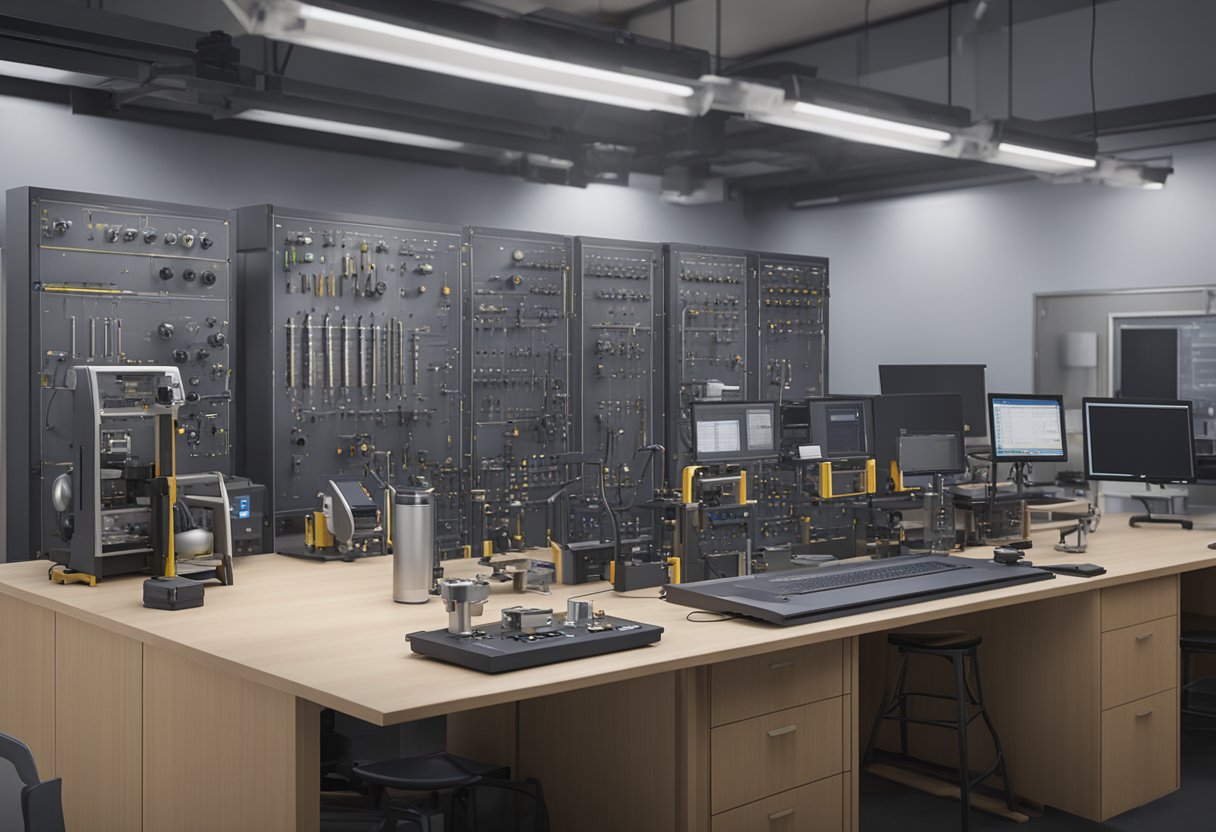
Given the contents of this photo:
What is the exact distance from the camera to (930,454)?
479 cm

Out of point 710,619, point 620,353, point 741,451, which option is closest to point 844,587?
point 710,619

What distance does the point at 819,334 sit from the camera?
323 inches

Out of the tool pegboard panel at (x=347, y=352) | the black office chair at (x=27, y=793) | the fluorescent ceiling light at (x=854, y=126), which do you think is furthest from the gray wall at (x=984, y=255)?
the black office chair at (x=27, y=793)

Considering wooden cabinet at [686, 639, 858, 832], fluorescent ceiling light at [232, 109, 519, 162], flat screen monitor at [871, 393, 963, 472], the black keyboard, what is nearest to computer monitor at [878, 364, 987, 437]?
flat screen monitor at [871, 393, 963, 472]

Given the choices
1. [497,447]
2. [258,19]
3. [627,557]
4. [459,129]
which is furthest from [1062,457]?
[258,19]

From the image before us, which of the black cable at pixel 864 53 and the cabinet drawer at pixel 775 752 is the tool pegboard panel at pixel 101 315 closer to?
the cabinet drawer at pixel 775 752

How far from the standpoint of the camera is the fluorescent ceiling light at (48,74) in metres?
5.08

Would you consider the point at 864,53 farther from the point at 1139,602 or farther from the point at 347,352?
the point at 1139,602

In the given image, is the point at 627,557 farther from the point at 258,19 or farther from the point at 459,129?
the point at 459,129

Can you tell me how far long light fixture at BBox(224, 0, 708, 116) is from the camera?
274cm

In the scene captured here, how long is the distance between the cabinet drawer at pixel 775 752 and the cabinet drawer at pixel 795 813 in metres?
0.02

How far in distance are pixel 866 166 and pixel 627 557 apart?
4972mm

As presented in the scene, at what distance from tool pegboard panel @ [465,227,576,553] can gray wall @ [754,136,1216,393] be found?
296 cm

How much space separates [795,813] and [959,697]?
964mm
